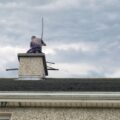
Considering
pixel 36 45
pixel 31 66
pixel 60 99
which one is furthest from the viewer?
pixel 36 45

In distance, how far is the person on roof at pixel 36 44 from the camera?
1894cm

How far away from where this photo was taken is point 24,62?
715 inches

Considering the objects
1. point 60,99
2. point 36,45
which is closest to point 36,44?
point 36,45

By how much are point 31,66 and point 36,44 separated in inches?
56.7

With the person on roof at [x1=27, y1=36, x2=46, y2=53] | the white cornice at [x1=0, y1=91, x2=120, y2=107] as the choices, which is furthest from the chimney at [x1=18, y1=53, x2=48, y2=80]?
the white cornice at [x1=0, y1=91, x2=120, y2=107]

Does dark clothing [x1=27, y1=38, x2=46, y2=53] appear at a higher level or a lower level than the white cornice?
higher

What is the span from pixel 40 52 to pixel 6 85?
3.62m

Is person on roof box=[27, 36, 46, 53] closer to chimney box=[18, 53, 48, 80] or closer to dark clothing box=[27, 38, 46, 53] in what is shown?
dark clothing box=[27, 38, 46, 53]

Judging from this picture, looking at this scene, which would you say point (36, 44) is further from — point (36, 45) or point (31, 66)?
point (31, 66)

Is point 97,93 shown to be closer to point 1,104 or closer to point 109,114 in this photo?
point 109,114

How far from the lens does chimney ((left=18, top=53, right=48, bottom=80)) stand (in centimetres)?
1806

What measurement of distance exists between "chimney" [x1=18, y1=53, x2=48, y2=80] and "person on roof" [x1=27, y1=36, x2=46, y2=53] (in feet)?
1.97

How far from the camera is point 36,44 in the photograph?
19328mm

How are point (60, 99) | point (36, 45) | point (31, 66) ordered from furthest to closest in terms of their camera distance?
point (36, 45)
point (31, 66)
point (60, 99)
